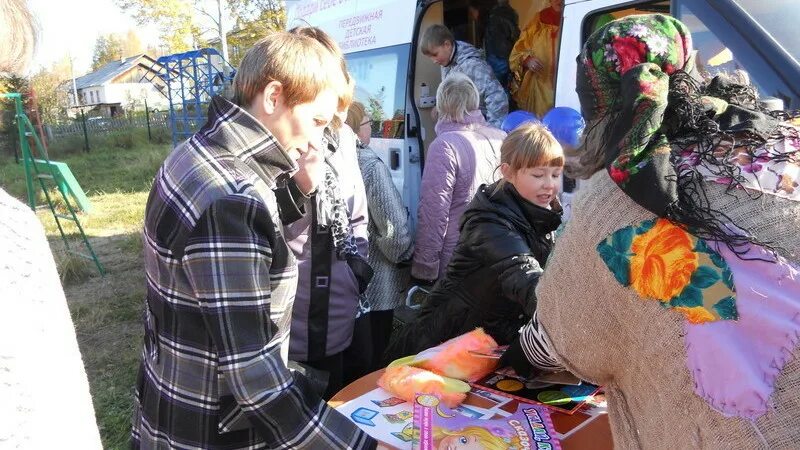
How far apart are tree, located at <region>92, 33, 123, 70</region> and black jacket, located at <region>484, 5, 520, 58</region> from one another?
65143 millimetres

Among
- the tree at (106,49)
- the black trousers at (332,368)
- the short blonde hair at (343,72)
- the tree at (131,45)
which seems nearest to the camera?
the short blonde hair at (343,72)

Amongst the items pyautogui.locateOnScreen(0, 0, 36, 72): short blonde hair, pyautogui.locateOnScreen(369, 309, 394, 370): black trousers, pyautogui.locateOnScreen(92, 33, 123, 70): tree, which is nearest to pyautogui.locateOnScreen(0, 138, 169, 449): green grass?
pyautogui.locateOnScreen(0, 0, 36, 72): short blonde hair

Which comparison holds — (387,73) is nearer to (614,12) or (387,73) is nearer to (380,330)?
(614,12)

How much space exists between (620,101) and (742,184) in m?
0.25

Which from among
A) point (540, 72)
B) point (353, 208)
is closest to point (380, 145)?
point (540, 72)

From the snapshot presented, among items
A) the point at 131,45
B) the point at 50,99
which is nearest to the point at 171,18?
the point at 50,99

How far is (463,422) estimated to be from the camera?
4.86ft

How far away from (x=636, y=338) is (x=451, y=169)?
2.56 m

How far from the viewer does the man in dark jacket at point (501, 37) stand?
197 inches

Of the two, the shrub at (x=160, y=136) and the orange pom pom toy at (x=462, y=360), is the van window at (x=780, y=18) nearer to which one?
the orange pom pom toy at (x=462, y=360)

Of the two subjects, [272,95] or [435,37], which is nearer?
[272,95]

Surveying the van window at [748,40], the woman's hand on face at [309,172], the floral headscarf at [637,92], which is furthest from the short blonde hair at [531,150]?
the floral headscarf at [637,92]

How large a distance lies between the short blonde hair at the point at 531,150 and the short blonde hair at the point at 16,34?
185cm

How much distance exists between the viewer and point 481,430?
4.61 ft
